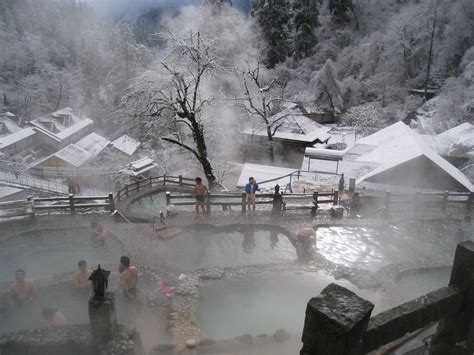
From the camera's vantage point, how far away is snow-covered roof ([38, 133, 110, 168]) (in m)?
33.1

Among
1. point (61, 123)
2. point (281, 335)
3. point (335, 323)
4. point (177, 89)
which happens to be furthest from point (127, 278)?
point (61, 123)

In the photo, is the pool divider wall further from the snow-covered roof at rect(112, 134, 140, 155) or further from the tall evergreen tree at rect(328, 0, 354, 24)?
the tall evergreen tree at rect(328, 0, 354, 24)

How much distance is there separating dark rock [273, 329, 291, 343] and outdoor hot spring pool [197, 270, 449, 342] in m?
0.26

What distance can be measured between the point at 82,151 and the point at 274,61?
28717 mm

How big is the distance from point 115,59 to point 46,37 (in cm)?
2158

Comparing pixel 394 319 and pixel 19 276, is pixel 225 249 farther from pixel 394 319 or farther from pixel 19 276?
pixel 394 319

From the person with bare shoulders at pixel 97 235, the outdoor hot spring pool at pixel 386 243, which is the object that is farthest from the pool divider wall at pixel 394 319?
the person with bare shoulders at pixel 97 235

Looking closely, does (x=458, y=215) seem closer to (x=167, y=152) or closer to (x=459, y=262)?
(x=459, y=262)

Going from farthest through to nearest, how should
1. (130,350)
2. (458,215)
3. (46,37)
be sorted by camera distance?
(46,37), (458,215), (130,350)

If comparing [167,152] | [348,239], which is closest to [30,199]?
[348,239]

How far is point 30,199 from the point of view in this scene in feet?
46.4

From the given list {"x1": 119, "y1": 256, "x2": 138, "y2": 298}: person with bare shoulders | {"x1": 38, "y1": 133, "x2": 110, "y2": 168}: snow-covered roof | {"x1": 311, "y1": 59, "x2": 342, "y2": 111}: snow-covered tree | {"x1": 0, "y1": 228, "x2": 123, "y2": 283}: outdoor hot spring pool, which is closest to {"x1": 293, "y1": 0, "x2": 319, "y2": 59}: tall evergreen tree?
{"x1": 311, "y1": 59, "x2": 342, "y2": 111}: snow-covered tree

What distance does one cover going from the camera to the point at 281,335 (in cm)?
790

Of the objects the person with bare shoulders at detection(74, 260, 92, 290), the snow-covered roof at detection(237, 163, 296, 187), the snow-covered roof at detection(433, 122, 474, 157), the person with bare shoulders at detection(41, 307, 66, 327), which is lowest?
the person with bare shoulders at detection(41, 307, 66, 327)
